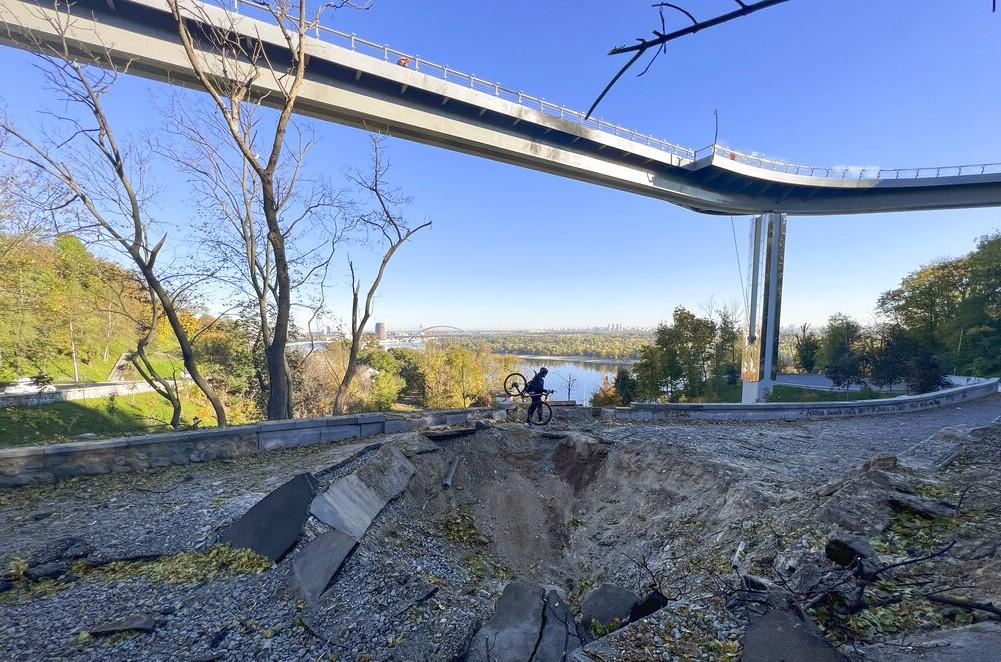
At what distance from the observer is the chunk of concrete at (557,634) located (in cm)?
326

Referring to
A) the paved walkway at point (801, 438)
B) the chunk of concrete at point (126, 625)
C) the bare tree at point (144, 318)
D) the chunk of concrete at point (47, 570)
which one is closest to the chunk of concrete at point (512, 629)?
the chunk of concrete at point (126, 625)

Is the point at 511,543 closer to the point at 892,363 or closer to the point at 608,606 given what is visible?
the point at 608,606

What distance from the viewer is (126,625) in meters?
3.39

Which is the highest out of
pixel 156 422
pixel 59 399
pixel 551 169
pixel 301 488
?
pixel 551 169

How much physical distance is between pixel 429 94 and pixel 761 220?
1031 inches

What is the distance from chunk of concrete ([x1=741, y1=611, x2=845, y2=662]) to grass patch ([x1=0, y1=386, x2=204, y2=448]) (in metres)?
17.5

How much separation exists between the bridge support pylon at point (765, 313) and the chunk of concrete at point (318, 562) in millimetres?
31510

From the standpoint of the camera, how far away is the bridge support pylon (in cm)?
2820

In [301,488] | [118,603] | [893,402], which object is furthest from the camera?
[893,402]

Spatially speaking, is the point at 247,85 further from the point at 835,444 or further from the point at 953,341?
the point at 953,341

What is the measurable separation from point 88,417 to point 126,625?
27003 millimetres

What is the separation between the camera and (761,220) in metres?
28.8

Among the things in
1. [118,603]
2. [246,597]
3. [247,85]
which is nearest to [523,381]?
[246,597]

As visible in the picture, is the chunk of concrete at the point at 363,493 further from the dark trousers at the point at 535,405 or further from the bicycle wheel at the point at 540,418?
the bicycle wheel at the point at 540,418
